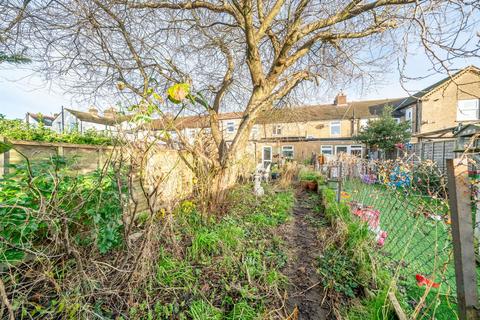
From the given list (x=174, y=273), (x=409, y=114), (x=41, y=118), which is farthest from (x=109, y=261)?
(x=409, y=114)

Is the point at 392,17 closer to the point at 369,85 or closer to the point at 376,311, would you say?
the point at 369,85

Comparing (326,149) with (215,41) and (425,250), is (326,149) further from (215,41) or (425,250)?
(425,250)

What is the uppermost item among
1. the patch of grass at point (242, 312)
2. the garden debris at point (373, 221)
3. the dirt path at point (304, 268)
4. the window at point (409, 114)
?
the window at point (409, 114)

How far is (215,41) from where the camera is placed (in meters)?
4.98

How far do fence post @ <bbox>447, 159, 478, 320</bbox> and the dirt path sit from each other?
3.36 ft

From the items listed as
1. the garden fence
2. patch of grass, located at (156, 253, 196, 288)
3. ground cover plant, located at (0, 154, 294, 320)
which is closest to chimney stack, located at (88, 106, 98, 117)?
ground cover plant, located at (0, 154, 294, 320)

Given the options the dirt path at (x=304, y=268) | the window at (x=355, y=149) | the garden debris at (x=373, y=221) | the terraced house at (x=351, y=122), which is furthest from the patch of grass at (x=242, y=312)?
the window at (x=355, y=149)

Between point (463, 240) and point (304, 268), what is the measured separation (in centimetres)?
171

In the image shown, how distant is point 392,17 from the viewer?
149 inches

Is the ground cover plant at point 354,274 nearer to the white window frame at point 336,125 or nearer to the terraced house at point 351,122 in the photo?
the terraced house at point 351,122

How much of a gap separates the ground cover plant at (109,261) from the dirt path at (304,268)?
0.15m

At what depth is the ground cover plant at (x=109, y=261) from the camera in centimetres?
158

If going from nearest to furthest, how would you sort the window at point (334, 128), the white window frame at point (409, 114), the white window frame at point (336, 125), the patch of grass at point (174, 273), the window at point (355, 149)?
the patch of grass at point (174, 273) → the white window frame at point (409, 114) → the window at point (355, 149) → the white window frame at point (336, 125) → the window at point (334, 128)

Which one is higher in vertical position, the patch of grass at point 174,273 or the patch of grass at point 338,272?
the patch of grass at point 174,273
